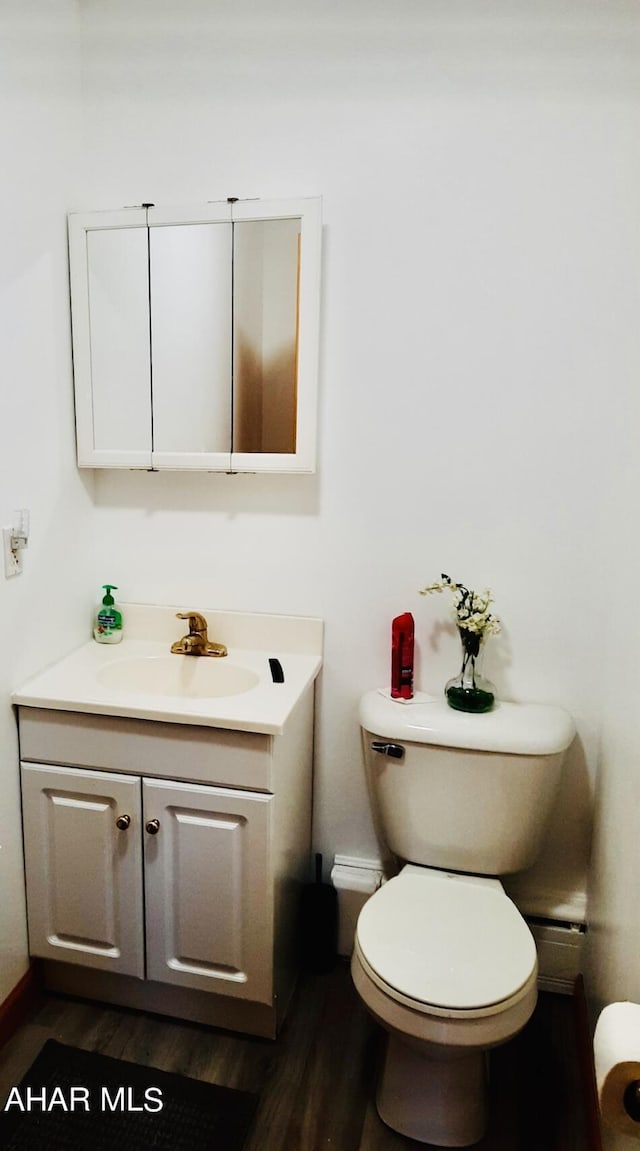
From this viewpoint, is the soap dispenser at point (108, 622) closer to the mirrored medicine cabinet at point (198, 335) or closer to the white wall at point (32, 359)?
the white wall at point (32, 359)

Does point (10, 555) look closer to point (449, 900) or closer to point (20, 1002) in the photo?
point (20, 1002)

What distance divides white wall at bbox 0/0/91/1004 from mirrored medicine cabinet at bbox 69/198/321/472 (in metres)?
0.08

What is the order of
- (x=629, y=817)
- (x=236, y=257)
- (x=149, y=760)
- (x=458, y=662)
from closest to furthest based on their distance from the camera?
(x=629, y=817)
(x=149, y=760)
(x=236, y=257)
(x=458, y=662)

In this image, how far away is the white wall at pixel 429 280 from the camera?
4.91ft

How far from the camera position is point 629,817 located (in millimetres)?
1282

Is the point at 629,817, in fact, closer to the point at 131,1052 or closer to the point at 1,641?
the point at 131,1052

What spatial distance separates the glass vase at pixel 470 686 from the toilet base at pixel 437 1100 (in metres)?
0.70

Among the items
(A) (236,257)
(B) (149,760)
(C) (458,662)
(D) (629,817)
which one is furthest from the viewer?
(C) (458,662)

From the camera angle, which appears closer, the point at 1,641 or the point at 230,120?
the point at 1,641

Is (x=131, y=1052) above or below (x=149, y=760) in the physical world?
below

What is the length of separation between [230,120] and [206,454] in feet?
2.63

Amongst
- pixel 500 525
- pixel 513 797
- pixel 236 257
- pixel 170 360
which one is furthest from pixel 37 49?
pixel 513 797

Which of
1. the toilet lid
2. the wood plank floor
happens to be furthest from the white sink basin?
the wood plank floor

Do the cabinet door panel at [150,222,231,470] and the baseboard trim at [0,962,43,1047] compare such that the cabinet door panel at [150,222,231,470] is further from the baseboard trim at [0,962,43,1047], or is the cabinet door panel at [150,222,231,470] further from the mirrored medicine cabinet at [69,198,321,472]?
the baseboard trim at [0,962,43,1047]
